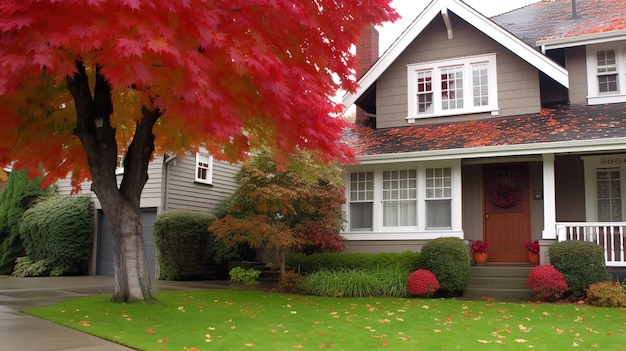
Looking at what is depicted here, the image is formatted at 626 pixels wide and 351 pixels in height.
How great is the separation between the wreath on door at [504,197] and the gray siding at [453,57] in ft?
6.29

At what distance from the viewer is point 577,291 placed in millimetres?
10992

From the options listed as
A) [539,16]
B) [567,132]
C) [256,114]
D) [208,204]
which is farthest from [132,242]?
[539,16]

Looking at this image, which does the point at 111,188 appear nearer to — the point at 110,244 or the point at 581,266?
the point at 581,266

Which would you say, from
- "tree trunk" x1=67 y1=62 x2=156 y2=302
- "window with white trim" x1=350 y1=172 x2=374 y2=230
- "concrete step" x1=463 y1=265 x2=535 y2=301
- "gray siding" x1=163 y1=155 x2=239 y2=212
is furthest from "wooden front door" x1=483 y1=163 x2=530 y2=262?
"gray siding" x1=163 y1=155 x2=239 y2=212

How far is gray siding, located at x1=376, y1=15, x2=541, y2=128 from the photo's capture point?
13.9m

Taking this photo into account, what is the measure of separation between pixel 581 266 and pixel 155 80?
882 cm

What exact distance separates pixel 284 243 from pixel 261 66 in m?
6.38

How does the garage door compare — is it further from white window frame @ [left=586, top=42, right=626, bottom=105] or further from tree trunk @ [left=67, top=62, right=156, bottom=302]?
white window frame @ [left=586, top=42, right=626, bottom=105]

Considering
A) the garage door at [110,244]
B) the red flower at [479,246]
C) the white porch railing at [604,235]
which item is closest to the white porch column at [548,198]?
the white porch railing at [604,235]

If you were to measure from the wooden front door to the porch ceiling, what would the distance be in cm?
117

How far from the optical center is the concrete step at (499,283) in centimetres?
1198

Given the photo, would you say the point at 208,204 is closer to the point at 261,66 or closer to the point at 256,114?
the point at 256,114

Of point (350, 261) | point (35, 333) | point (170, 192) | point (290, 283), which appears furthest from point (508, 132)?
point (170, 192)

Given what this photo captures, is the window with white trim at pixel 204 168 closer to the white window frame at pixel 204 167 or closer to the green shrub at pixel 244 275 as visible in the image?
the white window frame at pixel 204 167
